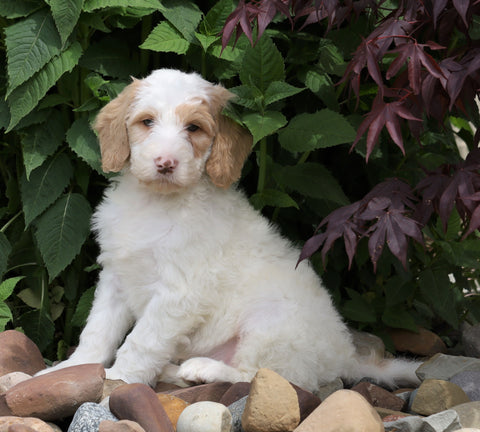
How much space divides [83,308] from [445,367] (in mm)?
2150

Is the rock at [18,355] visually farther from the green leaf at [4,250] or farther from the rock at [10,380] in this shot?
the green leaf at [4,250]

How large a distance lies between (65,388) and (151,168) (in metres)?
1.09

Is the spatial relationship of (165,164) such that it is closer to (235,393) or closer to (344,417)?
(235,393)

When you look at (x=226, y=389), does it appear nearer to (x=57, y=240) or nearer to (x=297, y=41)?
(x=57, y=240)

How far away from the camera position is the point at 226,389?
3.41 meters

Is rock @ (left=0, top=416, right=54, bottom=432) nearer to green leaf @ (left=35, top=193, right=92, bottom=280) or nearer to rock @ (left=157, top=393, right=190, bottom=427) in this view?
rock @ (left=157, top=393, right=190, bottom=427)

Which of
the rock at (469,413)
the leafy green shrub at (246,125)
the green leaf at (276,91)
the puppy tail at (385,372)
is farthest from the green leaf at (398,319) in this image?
the green leaf at (276,91)

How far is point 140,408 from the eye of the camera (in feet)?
9.33

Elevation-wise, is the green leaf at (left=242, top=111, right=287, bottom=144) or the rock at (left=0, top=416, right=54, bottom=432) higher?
the green leaf at (left=242, top=111, right=287, bottom=144)

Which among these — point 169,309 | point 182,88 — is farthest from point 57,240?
point 182,88

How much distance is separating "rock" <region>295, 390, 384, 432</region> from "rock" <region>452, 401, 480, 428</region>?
0.59 m

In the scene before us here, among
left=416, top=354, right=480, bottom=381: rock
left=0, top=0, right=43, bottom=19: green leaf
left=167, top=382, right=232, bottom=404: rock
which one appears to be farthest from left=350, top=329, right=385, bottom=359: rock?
left=0, top=0, right=43, bottom=19: green leaf

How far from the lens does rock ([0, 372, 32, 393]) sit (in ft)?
11.1

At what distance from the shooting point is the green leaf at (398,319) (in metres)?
4.56
